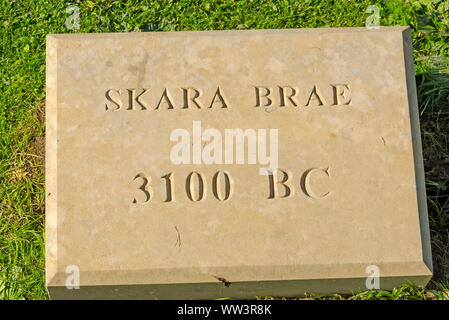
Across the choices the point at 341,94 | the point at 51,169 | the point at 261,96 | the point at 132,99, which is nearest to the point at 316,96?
the point at 341,94

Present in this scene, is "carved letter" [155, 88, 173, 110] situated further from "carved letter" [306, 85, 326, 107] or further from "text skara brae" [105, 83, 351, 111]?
"carved letter" [306, 85, 326, 107]

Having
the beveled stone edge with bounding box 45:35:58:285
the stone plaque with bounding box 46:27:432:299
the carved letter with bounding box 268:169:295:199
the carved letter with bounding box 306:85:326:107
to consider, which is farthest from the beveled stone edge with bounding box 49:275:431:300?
the carved letter with bounding box 306:85:326:107

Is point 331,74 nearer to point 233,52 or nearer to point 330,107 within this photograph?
point 330,107

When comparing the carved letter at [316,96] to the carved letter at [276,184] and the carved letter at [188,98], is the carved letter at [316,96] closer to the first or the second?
the carved letter at [276,184]

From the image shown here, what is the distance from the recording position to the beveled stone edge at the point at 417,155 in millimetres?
2729

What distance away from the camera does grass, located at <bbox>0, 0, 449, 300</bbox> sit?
329 centimetres

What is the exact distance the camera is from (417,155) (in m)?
2.83

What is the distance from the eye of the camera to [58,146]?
2.80 meters

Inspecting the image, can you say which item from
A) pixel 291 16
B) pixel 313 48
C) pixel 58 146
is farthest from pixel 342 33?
pixel 58 146

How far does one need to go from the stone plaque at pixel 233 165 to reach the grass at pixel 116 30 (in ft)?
2.15

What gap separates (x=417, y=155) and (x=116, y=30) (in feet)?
7.34

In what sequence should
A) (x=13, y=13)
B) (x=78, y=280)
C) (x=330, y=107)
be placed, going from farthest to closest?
(x=13, y=13)
(x=330, y=107)
(x=78, y=280)

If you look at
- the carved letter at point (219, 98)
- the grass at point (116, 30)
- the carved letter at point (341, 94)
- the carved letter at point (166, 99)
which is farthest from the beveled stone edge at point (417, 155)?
the carved letter at point (166, 99)

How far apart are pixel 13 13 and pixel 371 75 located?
2.58m
